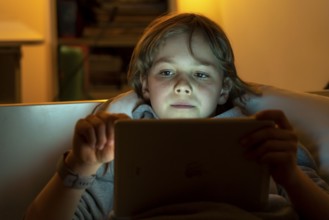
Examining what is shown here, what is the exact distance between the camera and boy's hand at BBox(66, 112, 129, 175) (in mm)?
697

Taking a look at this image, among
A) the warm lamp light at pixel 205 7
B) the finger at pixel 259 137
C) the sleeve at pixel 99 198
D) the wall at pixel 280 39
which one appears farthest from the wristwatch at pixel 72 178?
the warm lamp light at pixel 205 7

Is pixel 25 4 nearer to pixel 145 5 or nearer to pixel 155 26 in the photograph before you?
pixel 145 5

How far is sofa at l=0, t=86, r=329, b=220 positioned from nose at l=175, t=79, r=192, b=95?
0.15 m

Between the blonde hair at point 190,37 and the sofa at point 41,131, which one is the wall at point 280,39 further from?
the blonde hair at point 190,37

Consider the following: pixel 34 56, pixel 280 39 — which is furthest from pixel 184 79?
pixel 34 56

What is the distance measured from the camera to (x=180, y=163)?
0.66m

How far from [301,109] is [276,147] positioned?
330 millimetres

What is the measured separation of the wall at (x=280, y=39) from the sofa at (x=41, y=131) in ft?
1.74

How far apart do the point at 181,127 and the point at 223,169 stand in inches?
3.1

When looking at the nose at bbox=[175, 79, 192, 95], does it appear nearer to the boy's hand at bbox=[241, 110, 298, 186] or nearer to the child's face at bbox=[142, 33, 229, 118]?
the child's face at bbox=[142, 33, 229, 118]

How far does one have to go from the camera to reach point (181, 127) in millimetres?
642

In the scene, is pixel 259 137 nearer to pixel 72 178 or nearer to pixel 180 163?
pixel 180 163

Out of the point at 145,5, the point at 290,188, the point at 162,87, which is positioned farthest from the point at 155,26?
the point at 145,5

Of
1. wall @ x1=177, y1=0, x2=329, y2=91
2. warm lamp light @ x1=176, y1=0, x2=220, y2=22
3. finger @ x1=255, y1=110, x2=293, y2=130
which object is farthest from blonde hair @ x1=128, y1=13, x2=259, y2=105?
warm lamp light @ x1=176, y1=0, x2=220, y2=22
